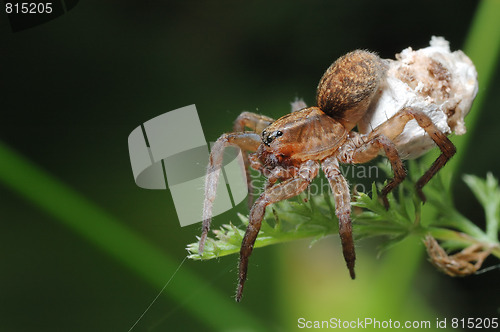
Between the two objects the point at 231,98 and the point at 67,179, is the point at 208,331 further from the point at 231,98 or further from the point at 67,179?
the point at 231,98

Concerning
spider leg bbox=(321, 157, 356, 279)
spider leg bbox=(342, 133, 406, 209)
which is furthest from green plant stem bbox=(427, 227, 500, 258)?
spider leg bbox=(321, 157, 356, 279)

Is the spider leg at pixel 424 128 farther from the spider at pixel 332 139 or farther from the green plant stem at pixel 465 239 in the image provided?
the green plant stem at pixel 465 239

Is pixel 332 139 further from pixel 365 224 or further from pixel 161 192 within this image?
pixel 161 192

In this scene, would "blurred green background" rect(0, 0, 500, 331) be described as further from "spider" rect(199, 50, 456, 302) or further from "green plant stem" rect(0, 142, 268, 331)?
"spider" rect(199, 50, 456, 302)

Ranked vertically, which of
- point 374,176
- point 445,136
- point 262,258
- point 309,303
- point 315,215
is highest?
point 445,136

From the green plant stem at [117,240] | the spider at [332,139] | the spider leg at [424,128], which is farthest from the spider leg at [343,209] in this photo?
the green plant stem at [117,240]

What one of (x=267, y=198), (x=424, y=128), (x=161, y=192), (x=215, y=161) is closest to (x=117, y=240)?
(x=161, y=192)

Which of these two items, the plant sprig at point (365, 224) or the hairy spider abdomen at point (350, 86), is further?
the hairy spider abdomen at point (350, 86)

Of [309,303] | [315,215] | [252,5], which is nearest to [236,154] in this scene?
[315,215]
